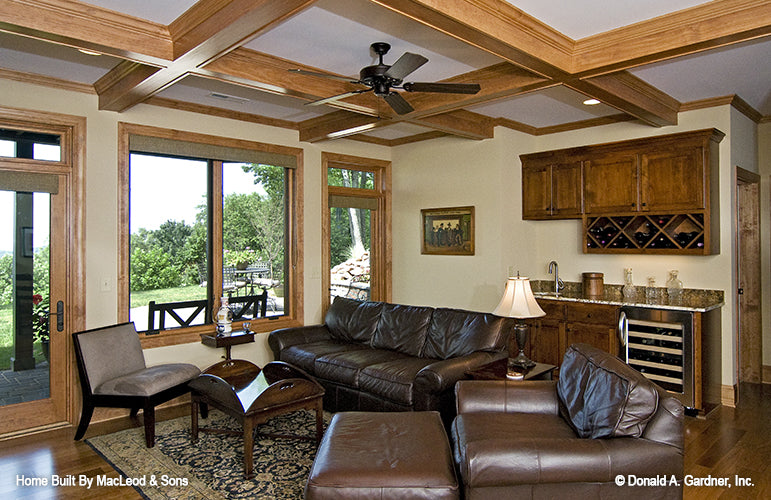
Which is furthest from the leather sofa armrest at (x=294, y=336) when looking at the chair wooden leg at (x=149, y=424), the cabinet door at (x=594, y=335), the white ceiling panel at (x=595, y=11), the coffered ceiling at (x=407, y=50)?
the white ceiling panel at (x=595, y=11)

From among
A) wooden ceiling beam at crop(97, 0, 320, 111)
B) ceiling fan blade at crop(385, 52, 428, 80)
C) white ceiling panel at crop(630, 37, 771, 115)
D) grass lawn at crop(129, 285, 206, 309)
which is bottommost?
grass lawn at crop(129, 285, 206, 309)

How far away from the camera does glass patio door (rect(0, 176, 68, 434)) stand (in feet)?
13.4

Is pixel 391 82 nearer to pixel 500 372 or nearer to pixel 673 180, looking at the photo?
pixel 500 372

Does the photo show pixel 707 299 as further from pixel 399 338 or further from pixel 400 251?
pixel 400 251

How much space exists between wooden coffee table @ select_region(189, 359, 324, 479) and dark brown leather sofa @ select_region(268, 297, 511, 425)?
540 mm

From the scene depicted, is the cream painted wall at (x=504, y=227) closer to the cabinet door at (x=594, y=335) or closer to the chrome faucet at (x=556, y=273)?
the chrome faucet at (x=556, y=273)

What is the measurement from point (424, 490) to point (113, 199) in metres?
3.64

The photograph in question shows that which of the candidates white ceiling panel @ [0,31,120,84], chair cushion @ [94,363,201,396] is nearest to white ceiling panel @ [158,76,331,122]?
white ceiling panel @ [0,31,120,84]

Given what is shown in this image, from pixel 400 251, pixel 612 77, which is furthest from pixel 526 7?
pixel 400 251

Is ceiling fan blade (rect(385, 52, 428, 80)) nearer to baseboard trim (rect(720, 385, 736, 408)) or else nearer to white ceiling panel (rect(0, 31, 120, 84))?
white ceiling panel (rect(0, 31, 120, 84))

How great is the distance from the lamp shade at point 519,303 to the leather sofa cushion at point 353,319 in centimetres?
162

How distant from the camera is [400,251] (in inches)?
266

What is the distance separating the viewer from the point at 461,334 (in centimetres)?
441

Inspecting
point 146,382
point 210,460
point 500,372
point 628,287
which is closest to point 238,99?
point 146,382
